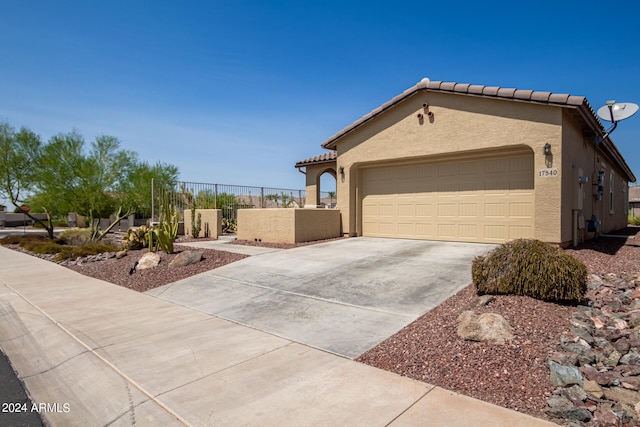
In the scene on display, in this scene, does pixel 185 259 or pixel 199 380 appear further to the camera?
pixel 185 259

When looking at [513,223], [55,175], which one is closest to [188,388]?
[513,223]

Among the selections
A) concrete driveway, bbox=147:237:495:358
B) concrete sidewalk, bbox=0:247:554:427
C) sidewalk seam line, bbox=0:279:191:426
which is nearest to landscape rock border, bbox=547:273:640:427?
concrete sidewalk, bbox=0:247:554:427

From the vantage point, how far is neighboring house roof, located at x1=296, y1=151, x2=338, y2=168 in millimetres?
17406

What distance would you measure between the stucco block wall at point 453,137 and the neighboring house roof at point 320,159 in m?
2.96

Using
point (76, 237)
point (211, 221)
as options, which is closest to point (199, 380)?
point (211, 221)

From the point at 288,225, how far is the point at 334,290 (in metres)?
6.08

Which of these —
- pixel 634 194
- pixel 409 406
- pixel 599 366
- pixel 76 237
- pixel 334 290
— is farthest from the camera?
pixel 634 194

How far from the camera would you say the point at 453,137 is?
11312 mm

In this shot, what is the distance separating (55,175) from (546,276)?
2738 centimetres

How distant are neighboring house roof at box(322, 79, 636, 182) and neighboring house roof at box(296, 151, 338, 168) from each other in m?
3.02

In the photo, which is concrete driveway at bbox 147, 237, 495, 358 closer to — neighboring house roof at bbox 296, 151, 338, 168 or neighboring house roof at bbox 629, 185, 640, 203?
neighboring house roof at bbox 296, 151, 338, 168

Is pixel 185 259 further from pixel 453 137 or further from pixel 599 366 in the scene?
pixel 599 366

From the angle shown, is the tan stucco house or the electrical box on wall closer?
the tan stucco house

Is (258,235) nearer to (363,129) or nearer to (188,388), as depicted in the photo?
(363,129)
